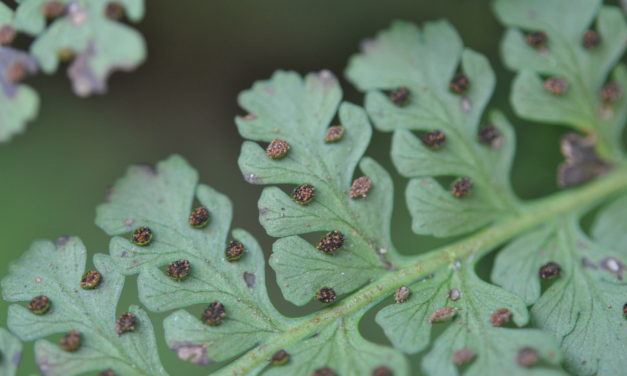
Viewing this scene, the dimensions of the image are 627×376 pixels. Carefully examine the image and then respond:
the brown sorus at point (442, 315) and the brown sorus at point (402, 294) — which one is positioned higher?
the brown sorus at point (402, 294)

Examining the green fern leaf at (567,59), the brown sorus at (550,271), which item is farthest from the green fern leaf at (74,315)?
the green fern leaf at (567,59)

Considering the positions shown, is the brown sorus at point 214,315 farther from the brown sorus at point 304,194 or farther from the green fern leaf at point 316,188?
the brown sorus at point 304,194

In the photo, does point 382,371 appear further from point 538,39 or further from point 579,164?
point 538,39

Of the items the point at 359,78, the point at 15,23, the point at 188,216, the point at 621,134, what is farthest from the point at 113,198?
the point at 621,134

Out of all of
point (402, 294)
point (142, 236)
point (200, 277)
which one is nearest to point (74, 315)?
point (142, 236)

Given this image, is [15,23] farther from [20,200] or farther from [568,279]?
[568,279]

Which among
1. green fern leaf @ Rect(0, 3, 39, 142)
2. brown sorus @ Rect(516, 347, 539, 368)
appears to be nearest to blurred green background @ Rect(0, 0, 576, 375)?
green fern leaf @ Rect(0, 3, 39, 142)
